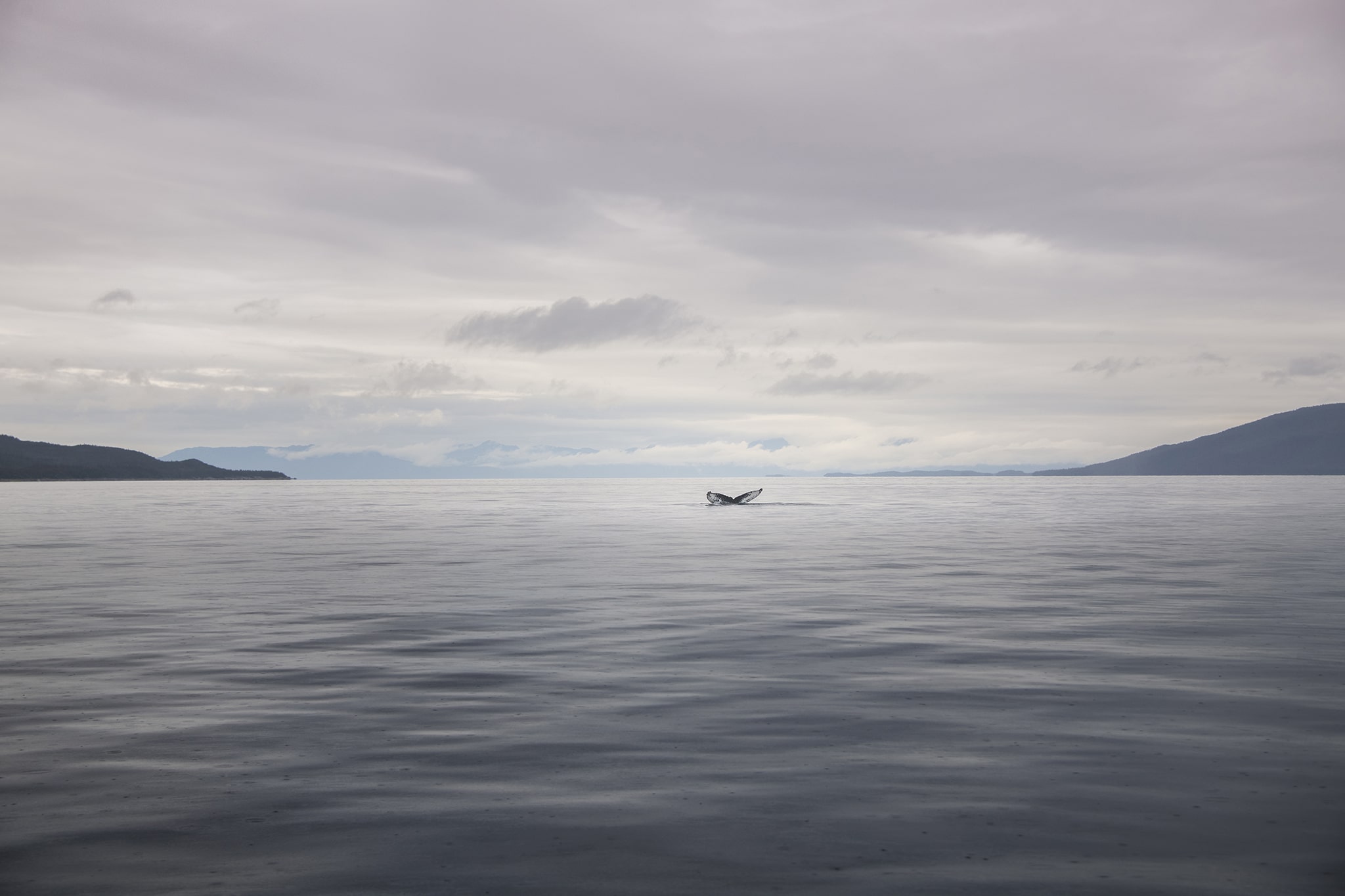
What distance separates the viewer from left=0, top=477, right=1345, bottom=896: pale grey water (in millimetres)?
10039

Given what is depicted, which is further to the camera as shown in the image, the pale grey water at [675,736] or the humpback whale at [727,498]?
the humpback whale at [727,498]

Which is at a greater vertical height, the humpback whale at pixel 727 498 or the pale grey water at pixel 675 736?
the humpback whale at pixel 727 498

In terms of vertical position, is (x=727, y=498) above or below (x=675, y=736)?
above

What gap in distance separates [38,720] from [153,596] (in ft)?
59.3

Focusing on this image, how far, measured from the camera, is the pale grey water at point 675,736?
32.9 feet

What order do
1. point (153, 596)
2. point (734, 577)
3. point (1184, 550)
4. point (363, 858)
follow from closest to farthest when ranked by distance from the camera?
1. point (363, 858)
2. point (153, 596)
3. point (734, 577)
4. point (1184, 550)

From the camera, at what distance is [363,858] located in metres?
10.2

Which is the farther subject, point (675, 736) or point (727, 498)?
point (727, 498)

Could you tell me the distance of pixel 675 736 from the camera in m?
14.8

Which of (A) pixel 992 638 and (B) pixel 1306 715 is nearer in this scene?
(B) pixel 1306 715

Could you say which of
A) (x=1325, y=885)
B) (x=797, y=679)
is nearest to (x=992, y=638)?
(x=797, y=679)

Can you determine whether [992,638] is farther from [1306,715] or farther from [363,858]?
[363,858]

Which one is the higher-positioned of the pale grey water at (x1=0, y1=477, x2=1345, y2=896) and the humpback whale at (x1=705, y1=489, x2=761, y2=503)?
the humpback whale at (x1=705, y1=489, x2=761, y2=503)

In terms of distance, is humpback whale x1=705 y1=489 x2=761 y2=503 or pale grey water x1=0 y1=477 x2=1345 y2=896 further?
humpback whale x1=705 y1=489 x2=761 y2=503
